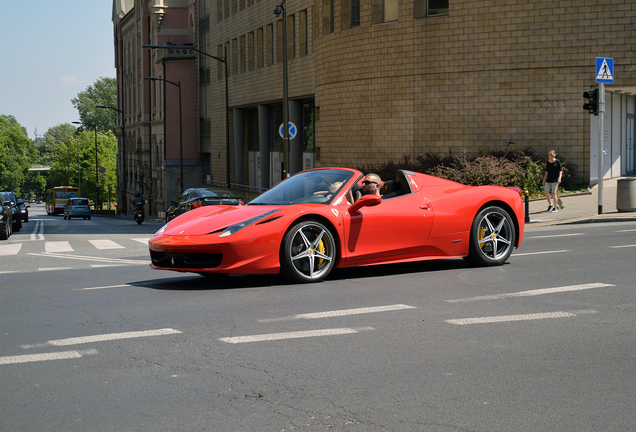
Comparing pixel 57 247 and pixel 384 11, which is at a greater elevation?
pixel 384 11

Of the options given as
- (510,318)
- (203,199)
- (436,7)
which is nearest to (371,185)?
(510,318)

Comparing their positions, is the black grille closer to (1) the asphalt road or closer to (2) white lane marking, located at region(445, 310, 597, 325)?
(1) the asphalt road

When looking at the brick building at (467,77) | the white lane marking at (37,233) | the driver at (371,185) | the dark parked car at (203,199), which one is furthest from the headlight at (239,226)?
the brick building at (467,77)

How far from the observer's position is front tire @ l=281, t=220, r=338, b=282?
28.9 feet

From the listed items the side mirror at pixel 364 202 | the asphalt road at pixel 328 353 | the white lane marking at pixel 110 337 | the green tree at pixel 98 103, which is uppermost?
the green tree at pixel 98 103

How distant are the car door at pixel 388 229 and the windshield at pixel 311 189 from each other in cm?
40

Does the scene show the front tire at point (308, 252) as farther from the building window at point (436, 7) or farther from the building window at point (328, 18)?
the building window at point (328, 18)

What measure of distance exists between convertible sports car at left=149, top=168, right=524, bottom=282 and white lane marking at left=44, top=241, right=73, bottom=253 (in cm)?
822

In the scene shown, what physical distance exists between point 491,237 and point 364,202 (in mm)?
2026

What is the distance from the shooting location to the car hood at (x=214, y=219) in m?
8.79

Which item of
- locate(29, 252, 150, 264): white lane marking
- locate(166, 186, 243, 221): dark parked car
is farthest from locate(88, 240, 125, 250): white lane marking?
locate(166, 186, 243, 221): dark parked car

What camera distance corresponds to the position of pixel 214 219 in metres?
9.02

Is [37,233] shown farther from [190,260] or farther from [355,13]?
[190,260]

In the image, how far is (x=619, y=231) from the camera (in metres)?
15.4
